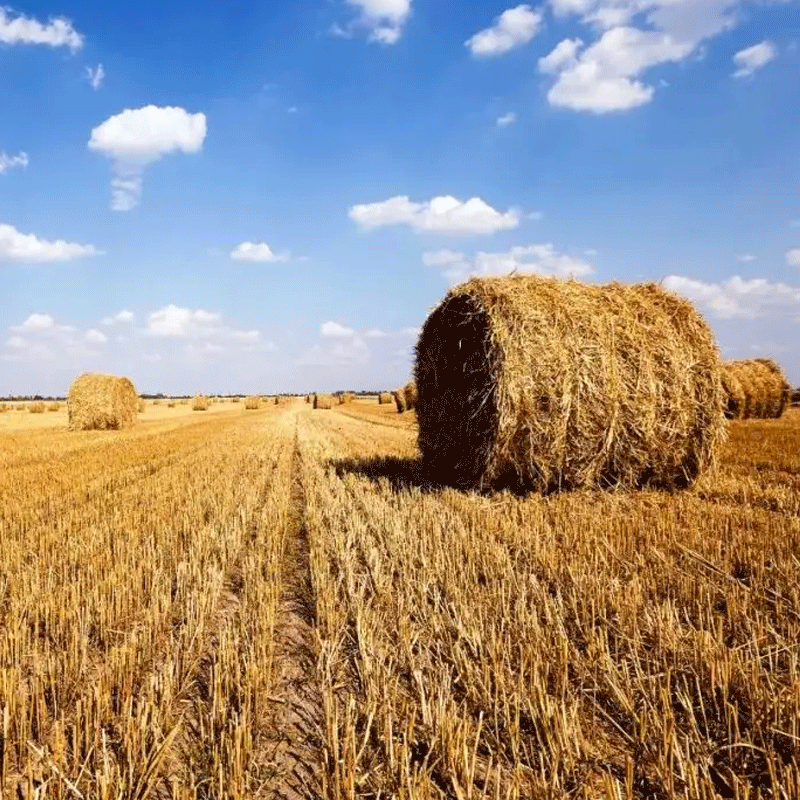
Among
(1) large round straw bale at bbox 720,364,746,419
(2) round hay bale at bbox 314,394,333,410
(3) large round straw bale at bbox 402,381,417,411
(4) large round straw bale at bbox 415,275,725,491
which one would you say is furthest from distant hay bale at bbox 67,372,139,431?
(2) round hay bale at bbox 314,394,333,410

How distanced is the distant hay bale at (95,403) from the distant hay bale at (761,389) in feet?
74.2

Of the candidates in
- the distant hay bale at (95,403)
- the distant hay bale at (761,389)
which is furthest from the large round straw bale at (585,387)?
the distant hay bale at (95,403)

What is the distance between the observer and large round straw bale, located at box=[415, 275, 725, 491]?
711 cm

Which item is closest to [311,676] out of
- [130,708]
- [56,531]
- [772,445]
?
[130,708]

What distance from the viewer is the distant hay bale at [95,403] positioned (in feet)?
79.6

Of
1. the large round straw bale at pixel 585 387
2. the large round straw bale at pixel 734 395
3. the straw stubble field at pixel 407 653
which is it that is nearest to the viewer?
the straw stubble field at pixel 407 653

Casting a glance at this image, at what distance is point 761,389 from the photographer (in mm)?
20609

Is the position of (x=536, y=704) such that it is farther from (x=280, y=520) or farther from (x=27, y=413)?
(x=27, y=413)

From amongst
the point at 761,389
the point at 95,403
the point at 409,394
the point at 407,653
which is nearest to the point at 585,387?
the point at 407,653

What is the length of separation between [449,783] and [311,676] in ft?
3.55

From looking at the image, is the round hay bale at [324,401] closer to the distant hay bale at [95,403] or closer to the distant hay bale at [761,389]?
the distant hay bale at [95,403]

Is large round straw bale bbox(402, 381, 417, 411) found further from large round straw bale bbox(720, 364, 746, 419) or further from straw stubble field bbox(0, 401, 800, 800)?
straw stubble field bbox(0, 401, 800, 800)

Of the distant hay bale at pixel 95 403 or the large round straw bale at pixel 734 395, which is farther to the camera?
the distant hay bale at pixel 95 403

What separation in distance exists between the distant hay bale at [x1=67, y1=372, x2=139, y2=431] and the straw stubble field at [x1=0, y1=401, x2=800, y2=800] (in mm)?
19525
